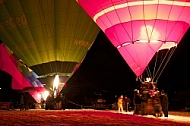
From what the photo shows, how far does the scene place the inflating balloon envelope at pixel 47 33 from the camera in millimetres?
15039

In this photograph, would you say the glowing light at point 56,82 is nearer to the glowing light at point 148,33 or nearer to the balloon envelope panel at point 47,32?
the balloon envelope panel at point 47,32

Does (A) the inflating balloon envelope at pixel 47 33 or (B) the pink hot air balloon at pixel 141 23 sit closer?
(B) the pink hot air balloon at pixel 141 23

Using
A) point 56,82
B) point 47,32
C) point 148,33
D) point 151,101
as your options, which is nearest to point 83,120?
point 151,101

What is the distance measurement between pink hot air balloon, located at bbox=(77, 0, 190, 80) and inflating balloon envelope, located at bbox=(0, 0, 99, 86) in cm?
290

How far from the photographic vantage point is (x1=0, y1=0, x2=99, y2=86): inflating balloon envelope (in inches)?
592

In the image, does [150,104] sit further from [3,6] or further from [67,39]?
[3,6]

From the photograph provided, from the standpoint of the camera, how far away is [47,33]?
15.6 metres

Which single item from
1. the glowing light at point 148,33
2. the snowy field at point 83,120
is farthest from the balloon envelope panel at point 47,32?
the snowy field at point 83,120

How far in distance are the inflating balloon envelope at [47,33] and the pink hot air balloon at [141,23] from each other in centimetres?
290

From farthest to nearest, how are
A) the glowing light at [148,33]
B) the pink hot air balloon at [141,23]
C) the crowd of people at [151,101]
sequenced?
the crowd of people at [151,101]
the glowing light at [148,33]
the pink hot air balloon at [141,23]

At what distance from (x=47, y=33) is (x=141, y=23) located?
203 inches

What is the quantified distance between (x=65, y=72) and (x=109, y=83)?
646 inches

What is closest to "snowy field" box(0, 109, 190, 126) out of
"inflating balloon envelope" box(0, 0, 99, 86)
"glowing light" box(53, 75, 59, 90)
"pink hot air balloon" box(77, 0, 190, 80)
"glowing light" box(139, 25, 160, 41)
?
"pink hot air balloon" box(77, 0, 190, 80)

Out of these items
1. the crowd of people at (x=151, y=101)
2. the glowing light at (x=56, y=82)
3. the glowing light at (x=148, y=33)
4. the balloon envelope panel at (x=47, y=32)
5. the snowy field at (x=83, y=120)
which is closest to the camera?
the snowy field at (x=83, y=120)
